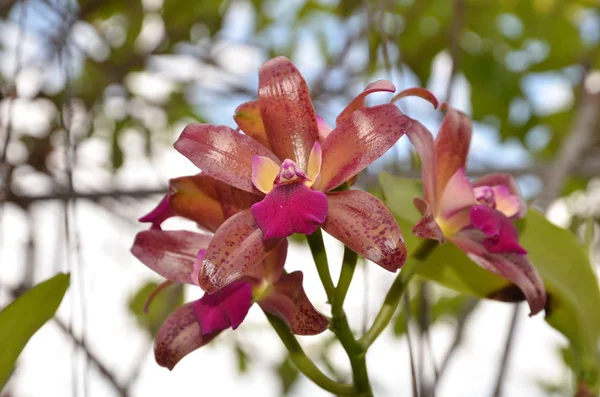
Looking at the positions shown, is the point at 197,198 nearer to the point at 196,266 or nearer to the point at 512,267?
the point at 196,266

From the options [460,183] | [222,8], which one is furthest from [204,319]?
[222,8]

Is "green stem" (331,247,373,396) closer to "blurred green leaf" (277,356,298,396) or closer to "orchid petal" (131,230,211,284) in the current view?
"orchid petal" (131,230,211,284)

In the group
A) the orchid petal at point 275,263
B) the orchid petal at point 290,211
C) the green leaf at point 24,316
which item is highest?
the orchid petal at point 290,211

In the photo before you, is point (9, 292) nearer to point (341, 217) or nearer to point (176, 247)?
point (176, 247)

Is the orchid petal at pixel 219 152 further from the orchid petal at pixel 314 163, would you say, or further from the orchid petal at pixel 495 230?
the orchid petal at pixel 495 230

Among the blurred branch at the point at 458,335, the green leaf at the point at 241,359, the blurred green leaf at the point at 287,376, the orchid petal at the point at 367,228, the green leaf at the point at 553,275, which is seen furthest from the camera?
the green leaf at the point at 241,359

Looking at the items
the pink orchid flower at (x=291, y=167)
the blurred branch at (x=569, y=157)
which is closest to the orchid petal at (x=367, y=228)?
the pink orchid flower at (x=291, y=167)

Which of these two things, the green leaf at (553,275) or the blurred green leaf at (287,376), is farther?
the blurred green leaf at (287,376)
